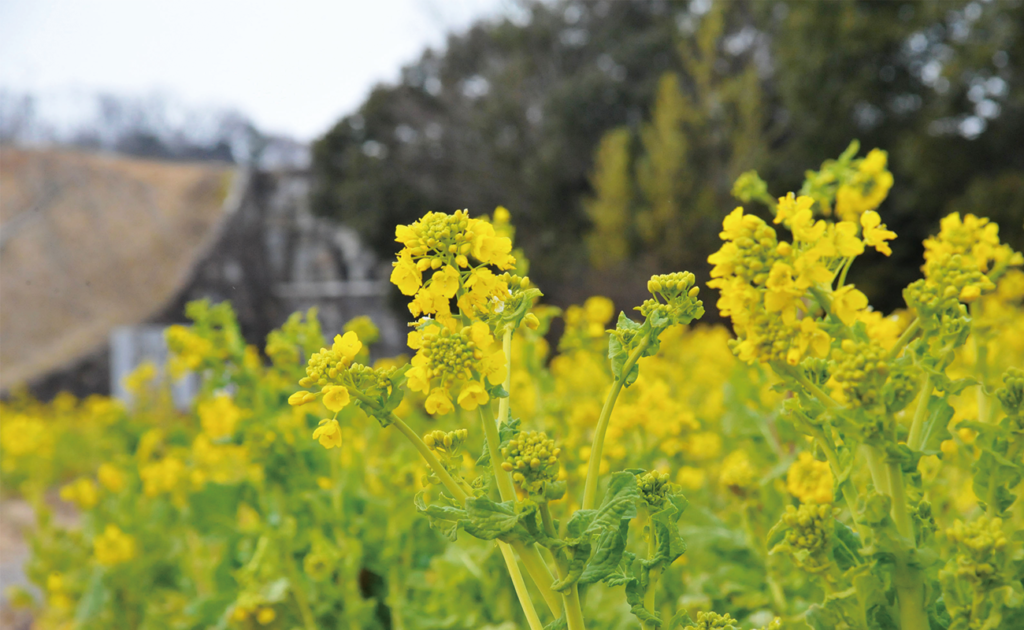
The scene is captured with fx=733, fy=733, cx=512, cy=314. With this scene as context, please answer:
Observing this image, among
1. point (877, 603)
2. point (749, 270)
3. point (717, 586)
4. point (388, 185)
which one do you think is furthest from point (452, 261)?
point (388, 185)

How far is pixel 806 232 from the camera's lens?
2.62 ft

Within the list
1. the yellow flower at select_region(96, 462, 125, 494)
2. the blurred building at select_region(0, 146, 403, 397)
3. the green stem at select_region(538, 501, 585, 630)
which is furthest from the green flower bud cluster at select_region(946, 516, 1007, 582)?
the blurred building at select_region(0, 146, 403, 397)

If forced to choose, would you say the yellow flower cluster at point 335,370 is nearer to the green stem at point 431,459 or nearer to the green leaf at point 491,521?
the green stem at point 431,459

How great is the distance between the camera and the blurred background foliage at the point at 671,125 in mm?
8062

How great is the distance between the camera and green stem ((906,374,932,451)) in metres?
0.91

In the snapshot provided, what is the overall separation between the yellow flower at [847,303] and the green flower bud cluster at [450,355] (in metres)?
0.41

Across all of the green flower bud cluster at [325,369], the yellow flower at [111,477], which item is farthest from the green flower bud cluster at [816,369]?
the yellow flower at [111,477]

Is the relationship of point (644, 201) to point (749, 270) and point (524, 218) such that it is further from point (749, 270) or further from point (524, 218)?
point (749, 270)

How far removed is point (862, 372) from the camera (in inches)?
30.0

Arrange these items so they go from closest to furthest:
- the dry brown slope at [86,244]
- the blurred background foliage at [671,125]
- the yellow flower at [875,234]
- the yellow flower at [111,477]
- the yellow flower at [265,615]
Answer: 1. the yellow flower at [875,234]
2. the yellow flower at [265,615]
3. the yellow flower at [111,477]
4. the blurred background foliage at [671,125]
5. the dry brown slope at [86,244]

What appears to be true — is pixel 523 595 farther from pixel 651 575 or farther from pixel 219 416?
pixel 219 416

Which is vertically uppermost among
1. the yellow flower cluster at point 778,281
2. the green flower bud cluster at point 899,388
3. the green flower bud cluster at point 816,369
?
the yellow flower cluster at point 778,281

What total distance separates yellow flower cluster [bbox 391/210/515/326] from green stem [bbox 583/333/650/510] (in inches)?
7.1

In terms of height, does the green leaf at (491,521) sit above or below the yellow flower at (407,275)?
below
